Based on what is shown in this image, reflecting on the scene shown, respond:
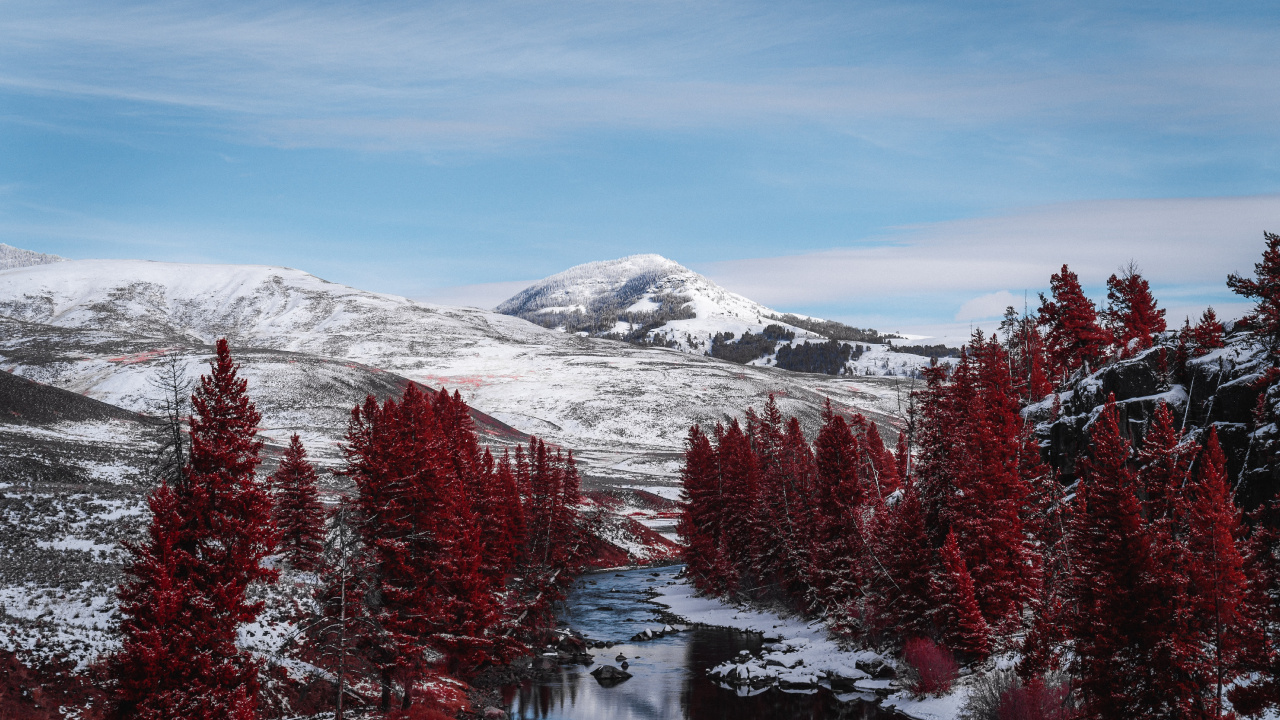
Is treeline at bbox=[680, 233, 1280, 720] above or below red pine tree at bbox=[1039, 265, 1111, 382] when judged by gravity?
below

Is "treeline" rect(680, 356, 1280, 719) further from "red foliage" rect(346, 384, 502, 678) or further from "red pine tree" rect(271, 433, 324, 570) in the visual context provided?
"red pine tree" rect(271, 433, 324, 570)

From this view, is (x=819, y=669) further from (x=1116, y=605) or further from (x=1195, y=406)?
(x=1195, y=406)

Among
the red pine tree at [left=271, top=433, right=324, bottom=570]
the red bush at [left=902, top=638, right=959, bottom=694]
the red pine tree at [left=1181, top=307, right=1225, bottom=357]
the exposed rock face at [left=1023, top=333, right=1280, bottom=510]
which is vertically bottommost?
the red bush at [left=902, top=638, right=959, bottom=694]

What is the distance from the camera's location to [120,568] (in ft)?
128

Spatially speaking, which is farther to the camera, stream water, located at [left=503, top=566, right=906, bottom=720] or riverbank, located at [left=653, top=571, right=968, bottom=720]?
stream water, located at [left=503, top=566, right=906, bottom=720]

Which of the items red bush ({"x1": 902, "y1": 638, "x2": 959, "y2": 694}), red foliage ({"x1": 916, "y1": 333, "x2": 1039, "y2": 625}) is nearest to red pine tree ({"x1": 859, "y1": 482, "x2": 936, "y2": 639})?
red foliage ({"x1": 916, "y1": 333, "x2": 1039, "y2": 625})

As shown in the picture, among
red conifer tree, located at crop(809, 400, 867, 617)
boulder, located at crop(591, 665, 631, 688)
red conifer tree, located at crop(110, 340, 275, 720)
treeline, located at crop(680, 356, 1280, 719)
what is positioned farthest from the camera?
red conifer tree, located at crop(809, 400, 867, 617)

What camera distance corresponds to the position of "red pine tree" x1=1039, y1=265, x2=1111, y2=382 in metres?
68.9

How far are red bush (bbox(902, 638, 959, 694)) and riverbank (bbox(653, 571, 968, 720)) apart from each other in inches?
18.9

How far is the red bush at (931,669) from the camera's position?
42000 mm

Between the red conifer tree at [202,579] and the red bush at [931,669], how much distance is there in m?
30.0

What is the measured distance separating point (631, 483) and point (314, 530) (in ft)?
283

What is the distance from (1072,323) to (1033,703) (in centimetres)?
4269

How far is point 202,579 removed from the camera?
84.8ft
